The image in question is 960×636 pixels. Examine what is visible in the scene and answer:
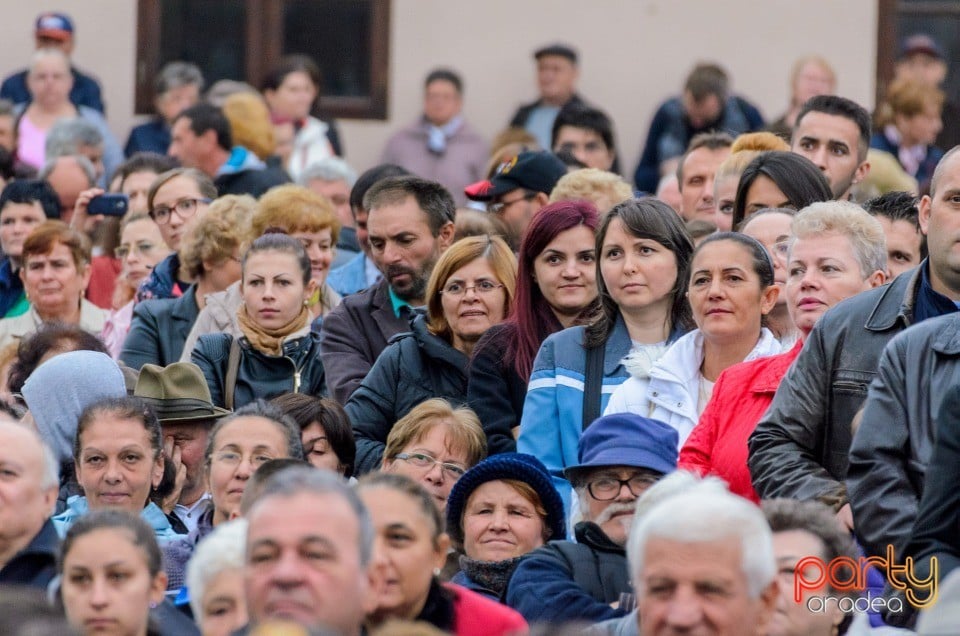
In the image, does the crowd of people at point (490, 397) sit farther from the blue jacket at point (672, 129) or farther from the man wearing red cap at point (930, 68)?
the man wearing red cap at point (930, 68)

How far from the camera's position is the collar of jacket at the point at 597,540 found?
630cm

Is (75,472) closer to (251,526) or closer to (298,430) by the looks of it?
(298,430)

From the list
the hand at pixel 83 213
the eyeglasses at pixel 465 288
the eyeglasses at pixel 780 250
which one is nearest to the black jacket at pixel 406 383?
the eyeglasses at pixel 465 288

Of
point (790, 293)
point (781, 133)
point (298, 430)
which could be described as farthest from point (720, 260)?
point (781, 133)

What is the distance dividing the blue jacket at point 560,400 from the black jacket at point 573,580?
756 mm

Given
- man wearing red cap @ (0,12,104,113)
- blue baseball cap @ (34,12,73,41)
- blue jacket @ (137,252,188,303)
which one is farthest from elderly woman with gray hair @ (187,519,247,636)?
blue baseball cap @ (34,12,73,41)

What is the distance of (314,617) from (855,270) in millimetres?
2727

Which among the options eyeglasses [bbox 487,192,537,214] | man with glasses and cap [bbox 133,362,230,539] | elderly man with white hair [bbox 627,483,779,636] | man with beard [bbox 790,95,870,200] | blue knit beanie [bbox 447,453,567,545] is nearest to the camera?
elderly man with white hair [bbox 627,483,779,636]

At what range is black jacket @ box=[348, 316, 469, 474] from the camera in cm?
789

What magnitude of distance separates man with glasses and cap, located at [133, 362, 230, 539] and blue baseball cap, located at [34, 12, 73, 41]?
19.8ft

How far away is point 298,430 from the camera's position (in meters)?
7.20

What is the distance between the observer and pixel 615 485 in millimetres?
6453

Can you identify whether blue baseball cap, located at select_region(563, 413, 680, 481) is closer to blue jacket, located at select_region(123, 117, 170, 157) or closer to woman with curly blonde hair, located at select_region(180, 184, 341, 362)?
woman with curly blonde hair, located at select_region(180, 184, 341, 362)

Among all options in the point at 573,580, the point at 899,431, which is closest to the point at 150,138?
the point at 573,580
